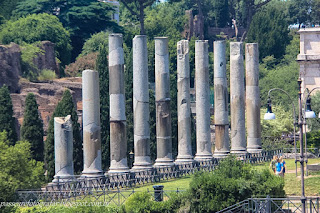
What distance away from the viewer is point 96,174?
52.7 meters

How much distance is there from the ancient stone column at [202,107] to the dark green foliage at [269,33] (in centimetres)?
4851

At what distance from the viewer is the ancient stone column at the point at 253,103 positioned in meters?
63.5

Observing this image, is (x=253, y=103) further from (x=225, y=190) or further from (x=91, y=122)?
(x=225, y=190)

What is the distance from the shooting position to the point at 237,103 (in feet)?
205

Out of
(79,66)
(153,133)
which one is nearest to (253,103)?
(153,133)

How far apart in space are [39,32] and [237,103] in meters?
33.0

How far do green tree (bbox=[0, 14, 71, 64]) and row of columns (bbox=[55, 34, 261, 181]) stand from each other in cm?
3013

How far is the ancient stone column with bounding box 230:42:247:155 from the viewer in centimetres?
6253

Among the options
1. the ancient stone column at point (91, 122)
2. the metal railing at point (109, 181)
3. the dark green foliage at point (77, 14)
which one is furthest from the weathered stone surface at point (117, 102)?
the dark green foliage at point (77, 14)

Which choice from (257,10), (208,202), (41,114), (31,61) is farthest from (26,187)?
(257,10)

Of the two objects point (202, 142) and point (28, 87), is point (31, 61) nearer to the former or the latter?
point (28, 87)

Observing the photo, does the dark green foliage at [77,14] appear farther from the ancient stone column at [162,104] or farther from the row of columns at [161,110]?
the ancient stone column at [162,104]

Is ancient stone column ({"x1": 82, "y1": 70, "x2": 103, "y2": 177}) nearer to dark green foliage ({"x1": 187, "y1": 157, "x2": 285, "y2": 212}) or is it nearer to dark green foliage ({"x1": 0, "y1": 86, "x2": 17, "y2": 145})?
dark green foliage ({"x1": 187, "y1": 157, "x2": 285, "y2": 212})

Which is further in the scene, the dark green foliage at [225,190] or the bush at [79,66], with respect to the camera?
the bush at [79,66]
